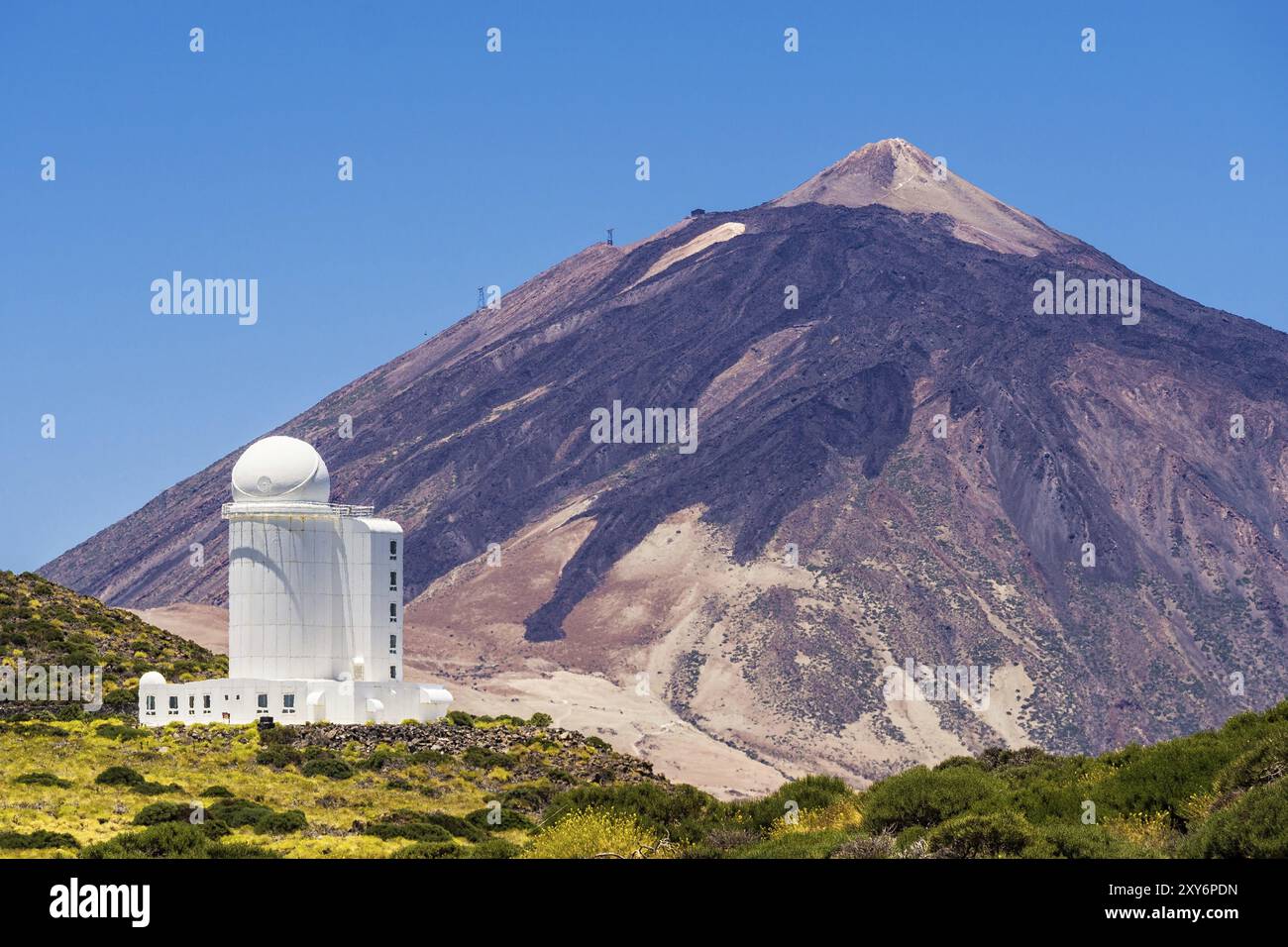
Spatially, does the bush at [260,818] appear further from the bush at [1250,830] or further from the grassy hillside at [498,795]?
the bush at [1250,830]

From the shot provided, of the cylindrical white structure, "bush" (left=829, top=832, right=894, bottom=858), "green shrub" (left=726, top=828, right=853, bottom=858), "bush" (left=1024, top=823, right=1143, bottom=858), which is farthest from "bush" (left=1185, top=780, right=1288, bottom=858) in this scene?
the cylindrical white structure

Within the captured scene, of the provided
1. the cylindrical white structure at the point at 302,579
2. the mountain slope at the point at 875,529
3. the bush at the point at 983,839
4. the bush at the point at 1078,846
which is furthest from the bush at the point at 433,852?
the mountain slope at the point at 875,529

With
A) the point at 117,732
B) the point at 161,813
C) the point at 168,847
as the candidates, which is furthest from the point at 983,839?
the point at 117,732

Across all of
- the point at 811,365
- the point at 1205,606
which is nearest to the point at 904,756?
the point at 1205,606

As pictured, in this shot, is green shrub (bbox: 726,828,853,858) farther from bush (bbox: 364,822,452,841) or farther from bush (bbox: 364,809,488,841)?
bush (bbox: 364,809,488,841)

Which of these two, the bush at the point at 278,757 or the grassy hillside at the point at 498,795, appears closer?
the grassy hillside at the point at 498,795
